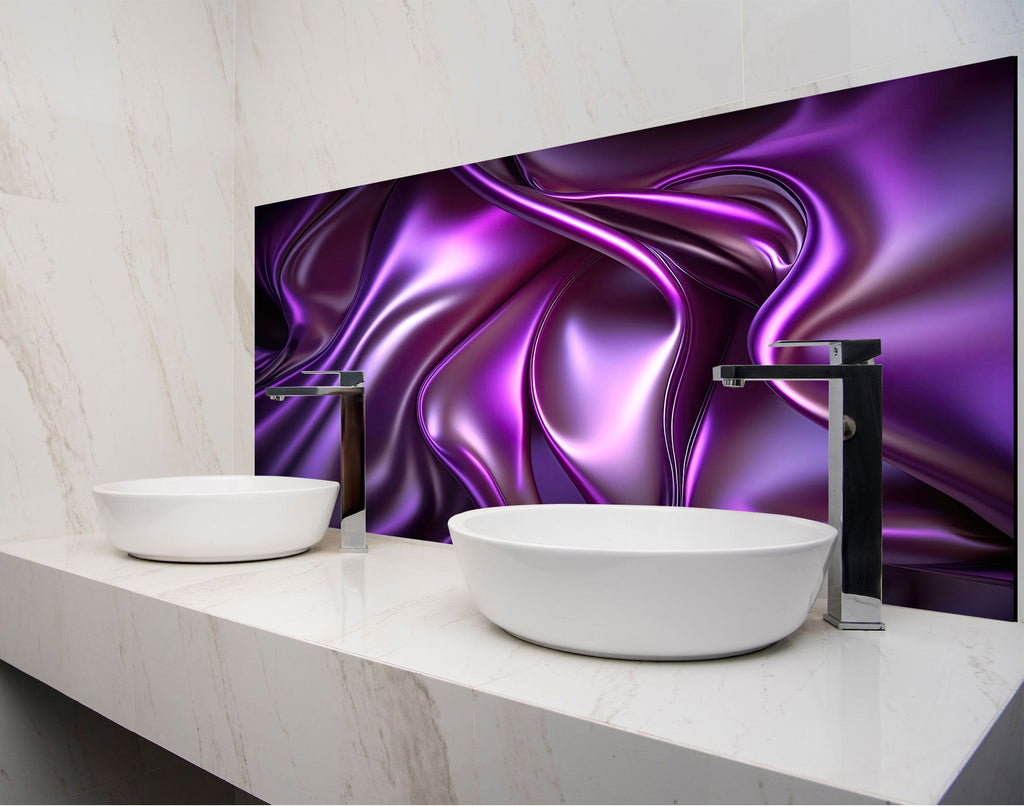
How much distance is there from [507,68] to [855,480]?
3.13ft

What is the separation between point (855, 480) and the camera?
93 cm

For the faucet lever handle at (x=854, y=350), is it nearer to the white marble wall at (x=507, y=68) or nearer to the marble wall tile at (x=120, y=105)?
the white marble wall at (x=507, y=68)

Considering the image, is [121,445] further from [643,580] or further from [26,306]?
[643,580]

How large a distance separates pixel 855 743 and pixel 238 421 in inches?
64.3

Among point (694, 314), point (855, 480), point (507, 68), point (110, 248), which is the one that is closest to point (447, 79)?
point (507, 68)

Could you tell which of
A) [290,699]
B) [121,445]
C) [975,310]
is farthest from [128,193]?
[975,310]

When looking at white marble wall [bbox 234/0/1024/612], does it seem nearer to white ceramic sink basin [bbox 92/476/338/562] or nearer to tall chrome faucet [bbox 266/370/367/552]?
tall chrome faucet [bbox 266/370/367/552]

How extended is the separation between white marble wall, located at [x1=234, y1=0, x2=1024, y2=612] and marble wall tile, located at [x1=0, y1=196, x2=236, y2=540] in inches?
3.6

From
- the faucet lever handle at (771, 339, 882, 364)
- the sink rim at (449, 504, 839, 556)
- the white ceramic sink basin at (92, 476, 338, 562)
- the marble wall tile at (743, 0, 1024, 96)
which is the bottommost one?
the white ceramic sink basin at (92, 476, 338, 562)

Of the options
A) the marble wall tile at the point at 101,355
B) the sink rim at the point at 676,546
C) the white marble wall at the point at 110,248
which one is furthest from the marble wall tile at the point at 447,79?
the sink rim at the point at 676,546

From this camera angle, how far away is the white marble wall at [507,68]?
1.06m

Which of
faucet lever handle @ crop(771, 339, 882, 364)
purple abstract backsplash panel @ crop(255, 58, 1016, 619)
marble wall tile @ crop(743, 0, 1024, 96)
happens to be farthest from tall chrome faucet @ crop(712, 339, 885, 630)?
marble wall tile @ crop(743, 0, 1024, 96)

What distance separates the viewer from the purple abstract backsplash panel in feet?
3.24

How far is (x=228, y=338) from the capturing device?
1.91 metres
